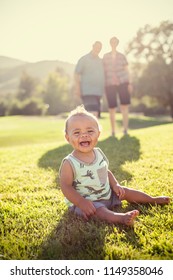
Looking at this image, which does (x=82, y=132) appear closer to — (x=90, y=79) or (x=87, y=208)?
(x=87, y=208)

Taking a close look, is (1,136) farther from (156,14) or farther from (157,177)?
(157,177)

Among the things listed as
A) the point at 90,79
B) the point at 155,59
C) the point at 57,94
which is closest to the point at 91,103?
the point at 90,79

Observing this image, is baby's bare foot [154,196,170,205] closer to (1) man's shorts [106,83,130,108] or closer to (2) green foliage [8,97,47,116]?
(1) man's shorts [106,83,130,108]

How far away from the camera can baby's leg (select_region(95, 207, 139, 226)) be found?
1988mm

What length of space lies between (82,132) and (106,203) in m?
0.56

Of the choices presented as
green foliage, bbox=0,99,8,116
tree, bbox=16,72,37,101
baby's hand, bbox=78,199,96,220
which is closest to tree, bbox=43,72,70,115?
tree, bbox=16,72,37,101

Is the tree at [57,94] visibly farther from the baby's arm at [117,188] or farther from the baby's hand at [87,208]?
the baby's hand at [87,208]

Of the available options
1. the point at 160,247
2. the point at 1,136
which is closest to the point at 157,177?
the point at 160,247

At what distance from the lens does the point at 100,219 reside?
214cm

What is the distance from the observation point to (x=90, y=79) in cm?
616

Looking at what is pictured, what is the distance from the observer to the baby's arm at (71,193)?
7.04 ft

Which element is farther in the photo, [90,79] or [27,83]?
[27,83]
